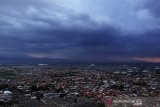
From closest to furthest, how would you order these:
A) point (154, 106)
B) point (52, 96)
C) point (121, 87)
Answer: point (154, 106)
point (52, 96)
point (121, 87)

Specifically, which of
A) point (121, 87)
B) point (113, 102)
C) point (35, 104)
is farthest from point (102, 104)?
point (121, 87)

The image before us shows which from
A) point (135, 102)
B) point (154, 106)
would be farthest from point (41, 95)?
point (154, 106)

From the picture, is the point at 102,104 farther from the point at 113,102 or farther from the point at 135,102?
the point at 135,102

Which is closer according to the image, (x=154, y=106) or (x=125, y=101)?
(x=154, y=106)

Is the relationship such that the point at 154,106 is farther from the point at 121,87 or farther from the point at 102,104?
the point at 121,87

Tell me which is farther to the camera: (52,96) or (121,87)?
(121,87)

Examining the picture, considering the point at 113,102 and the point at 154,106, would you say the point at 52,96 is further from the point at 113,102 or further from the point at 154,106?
the point at 154,106

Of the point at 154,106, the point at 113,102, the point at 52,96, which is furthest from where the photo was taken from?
the point at 52,96

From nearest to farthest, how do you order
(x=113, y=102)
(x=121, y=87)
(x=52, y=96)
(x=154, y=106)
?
(x=154, y=106), (x=113, y=102), (x=52, y=96), (x=121, y=87)
